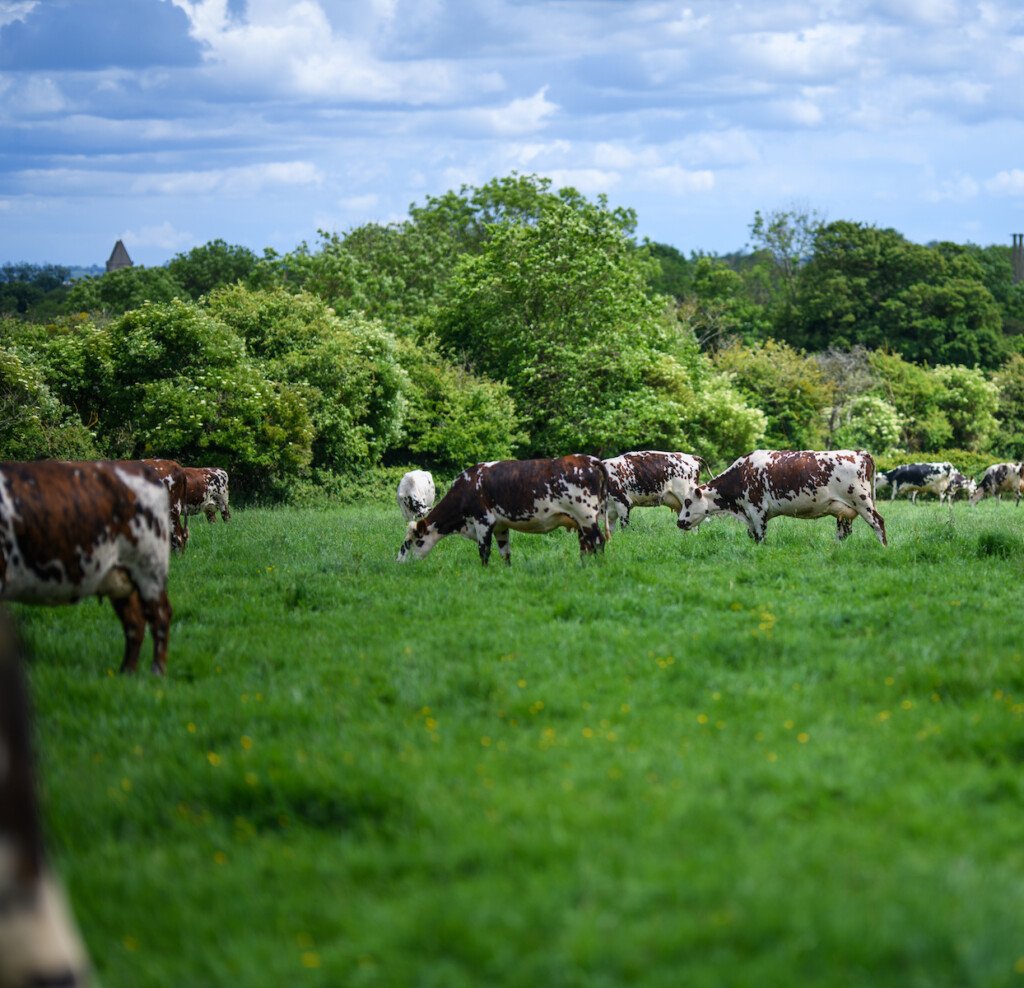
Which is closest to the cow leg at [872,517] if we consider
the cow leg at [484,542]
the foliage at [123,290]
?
the cow leg at [484,542]

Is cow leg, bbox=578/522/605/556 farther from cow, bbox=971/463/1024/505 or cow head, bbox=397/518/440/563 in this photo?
cow, bbox=971/463/1024/505

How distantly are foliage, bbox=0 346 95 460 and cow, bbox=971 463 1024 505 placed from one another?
2879 cm

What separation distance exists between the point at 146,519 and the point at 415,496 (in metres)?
14.8

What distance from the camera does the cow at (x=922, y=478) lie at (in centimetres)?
4119

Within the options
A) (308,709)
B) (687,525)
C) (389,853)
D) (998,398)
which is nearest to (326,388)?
(687,525)

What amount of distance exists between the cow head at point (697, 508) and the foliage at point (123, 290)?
47929 mm

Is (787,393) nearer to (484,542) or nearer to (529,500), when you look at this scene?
(529,500)

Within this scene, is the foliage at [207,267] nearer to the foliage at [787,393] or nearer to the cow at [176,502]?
the foliage at [787,393]

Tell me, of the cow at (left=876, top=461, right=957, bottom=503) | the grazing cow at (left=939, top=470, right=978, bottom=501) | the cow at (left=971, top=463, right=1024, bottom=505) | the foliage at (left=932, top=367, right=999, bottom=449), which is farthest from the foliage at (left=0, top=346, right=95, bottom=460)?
the foliage at (left=932, top=367, right=999, bottom=449)

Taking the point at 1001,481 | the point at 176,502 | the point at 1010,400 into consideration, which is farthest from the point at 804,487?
the point at 1010,400

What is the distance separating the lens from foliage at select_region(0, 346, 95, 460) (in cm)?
2695

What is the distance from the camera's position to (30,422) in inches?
1066

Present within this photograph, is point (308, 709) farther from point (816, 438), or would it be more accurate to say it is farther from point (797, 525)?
point (816, 438)

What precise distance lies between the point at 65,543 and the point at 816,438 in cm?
4939
